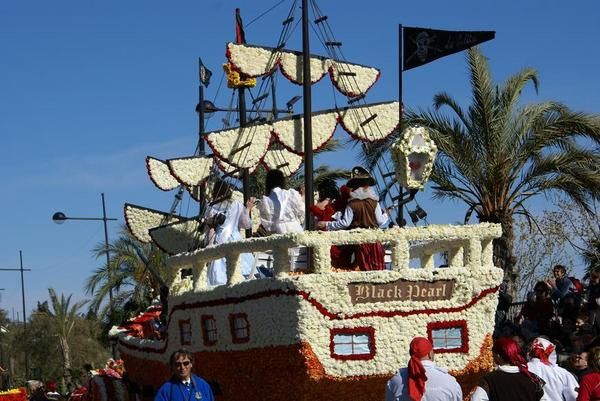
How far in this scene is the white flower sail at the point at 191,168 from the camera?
20156 mm

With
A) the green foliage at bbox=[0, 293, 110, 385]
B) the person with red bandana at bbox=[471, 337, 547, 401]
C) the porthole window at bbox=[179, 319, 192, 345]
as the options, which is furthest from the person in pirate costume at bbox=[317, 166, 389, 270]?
the green foliage at bbox=[0, 293, 110, 385]

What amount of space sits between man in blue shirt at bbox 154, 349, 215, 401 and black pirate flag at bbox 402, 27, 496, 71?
796cm

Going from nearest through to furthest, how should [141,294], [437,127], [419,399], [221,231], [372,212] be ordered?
[419,399]
[372,212]
[221,231]
[437,127]
[141,294]

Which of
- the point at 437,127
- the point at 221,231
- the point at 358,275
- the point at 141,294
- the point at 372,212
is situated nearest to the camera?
the point at 358,275

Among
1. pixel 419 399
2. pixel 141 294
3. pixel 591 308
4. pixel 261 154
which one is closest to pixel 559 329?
pixel 591 308

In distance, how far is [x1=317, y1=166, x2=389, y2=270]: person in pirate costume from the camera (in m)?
13.2

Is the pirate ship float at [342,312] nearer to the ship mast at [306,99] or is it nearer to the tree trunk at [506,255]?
the ship mast at [306,99]

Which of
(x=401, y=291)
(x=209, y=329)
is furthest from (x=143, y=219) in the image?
(x=401, y=291)

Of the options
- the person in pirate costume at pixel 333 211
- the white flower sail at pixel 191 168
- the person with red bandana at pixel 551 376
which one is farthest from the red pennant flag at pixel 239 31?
the person with red bandana at pixel 551 376

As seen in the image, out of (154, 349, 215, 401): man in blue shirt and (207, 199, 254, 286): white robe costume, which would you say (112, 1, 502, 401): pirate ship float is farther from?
(154, 349, 215, 401): man in blue shirt

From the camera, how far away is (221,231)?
15500mm

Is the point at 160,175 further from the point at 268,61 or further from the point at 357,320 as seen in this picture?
the point at 357,320

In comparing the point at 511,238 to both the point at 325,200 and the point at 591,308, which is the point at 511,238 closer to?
the point at 591,308

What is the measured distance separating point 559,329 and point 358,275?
562 cm
